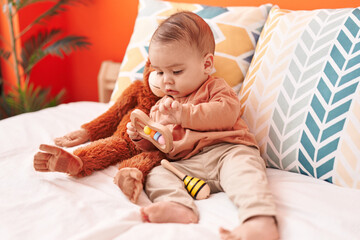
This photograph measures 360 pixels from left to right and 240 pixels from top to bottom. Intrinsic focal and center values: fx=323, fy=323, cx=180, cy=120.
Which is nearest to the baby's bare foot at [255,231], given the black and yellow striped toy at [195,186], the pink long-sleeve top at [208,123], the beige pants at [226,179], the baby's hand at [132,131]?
the beige pants at [226,179]

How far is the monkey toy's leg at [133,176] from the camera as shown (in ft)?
2.77

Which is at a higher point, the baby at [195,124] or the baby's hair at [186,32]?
the baby's hair at [186,32]

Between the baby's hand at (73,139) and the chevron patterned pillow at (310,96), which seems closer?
the chevron patterned pillow at (310,96)

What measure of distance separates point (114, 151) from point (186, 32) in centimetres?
43

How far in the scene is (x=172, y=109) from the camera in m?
0.90

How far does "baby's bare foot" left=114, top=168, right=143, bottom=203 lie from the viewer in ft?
2.76

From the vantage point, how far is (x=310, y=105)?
0.95 m

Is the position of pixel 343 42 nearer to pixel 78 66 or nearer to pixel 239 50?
pixel 239 50

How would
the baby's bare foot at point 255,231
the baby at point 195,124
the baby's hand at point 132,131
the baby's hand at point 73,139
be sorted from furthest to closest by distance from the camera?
→ 1. the baby's hand at point 73,139
2. the baby's hand at point 132,131
3. the baby at point 195,124
4. the baby's bare foot at point 255,231

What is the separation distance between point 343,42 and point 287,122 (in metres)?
0.28

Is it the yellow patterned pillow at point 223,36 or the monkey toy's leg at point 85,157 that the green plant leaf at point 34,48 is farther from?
the monkey toy's leg at point 85,157

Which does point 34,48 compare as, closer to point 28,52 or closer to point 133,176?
point 28,52

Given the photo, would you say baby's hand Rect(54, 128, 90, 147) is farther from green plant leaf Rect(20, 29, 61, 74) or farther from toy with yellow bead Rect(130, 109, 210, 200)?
green plant leaf Rect(20, 29, 61, 74)

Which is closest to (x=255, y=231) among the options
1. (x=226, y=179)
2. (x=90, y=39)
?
(x=226, y=179)
